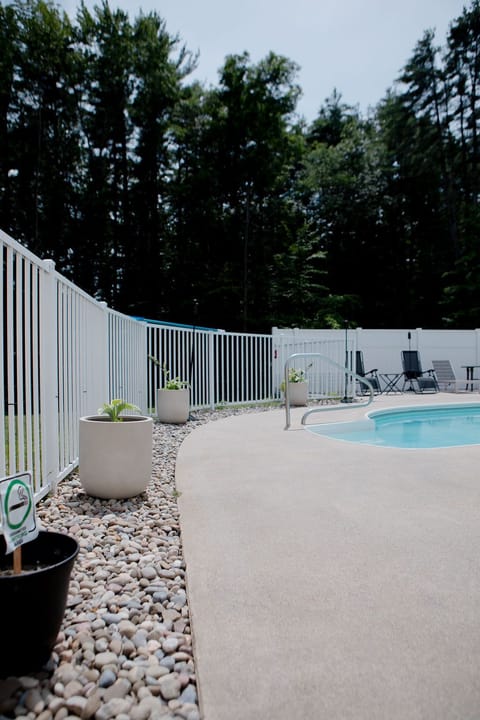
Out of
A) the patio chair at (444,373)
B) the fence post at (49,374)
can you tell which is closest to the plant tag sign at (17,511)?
the fence post at (49,374)

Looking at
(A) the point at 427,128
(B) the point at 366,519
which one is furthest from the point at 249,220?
(B) the point at 366,519

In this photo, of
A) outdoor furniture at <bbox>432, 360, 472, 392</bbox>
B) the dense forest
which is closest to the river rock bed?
outdoor furniture at <bbox>432, 360, 472, 392</bbox>

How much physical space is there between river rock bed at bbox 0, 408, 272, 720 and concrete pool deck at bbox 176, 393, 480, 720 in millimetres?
77

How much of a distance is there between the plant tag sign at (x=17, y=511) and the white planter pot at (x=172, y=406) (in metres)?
5.47

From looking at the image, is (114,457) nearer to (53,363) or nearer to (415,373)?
(53,363)

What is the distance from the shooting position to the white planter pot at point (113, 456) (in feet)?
10.3

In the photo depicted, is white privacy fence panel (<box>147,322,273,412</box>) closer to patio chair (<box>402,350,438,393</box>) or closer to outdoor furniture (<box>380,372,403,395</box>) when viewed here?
outdoor furniture (<box>380,372,403,395</box>)

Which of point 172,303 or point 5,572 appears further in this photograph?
point 172,303

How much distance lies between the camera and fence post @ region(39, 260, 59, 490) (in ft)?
10.3

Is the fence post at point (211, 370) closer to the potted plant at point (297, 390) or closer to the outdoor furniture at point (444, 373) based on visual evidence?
the potted plant at point (297, 390)

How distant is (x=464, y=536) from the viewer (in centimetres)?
250

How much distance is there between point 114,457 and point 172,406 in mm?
3888

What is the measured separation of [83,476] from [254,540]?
4.54 ft

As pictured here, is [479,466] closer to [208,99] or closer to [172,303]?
[172,303]
